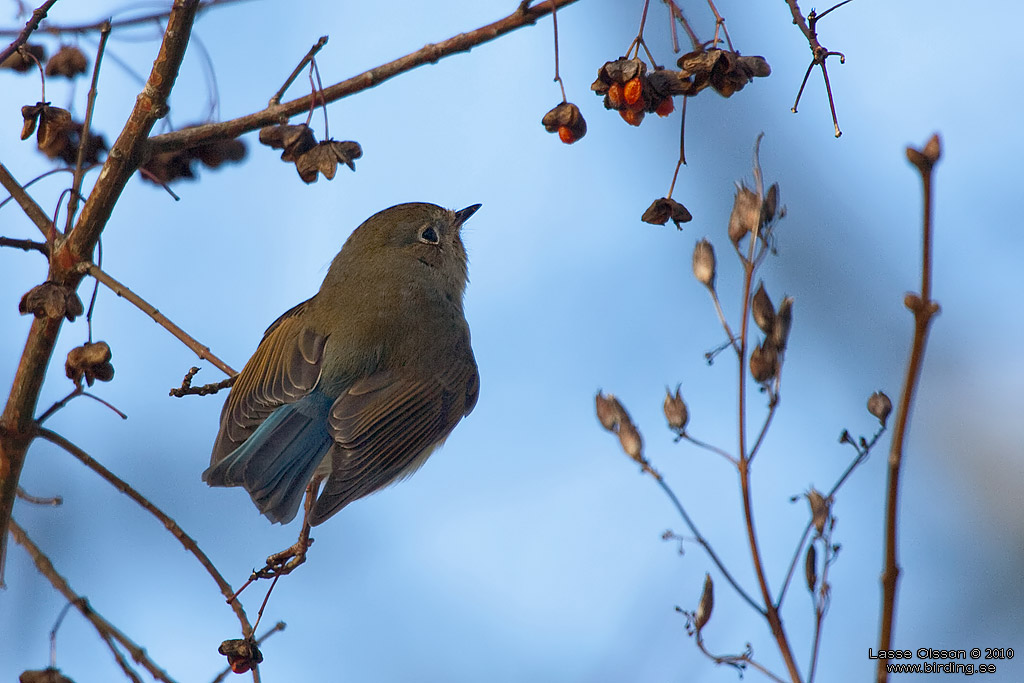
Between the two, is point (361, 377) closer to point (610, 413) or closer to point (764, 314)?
point (610, 413)

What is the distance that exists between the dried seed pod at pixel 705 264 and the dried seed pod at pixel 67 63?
88.6 inches

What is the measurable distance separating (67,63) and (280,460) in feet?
4.86

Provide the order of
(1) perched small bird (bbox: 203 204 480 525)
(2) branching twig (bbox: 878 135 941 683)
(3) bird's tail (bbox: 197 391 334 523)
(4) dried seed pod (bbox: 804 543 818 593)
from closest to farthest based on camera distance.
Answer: (2) branching twig (bbox: 878 135 941 683), (4) dried seed pod (bbox: 804 543 818 593), (3) bird's tail (bbox: 197 391 334 523), (1) perched small bird (bbox: 203 204 480 525)

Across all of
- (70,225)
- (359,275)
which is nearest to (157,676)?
(70,225)

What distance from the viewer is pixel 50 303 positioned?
261 cm

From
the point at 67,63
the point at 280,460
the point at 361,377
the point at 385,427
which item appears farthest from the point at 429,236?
the point at 67,63

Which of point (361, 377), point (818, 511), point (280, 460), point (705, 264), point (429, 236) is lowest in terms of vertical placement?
point (818, 511)

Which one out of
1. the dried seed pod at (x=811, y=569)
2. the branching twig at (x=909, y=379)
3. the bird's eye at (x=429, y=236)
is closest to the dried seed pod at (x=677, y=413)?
the dried seed pod at (x=811, y=569)

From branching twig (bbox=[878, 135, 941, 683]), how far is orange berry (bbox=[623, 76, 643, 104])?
1.54 m

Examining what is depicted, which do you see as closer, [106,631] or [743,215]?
[743,215]

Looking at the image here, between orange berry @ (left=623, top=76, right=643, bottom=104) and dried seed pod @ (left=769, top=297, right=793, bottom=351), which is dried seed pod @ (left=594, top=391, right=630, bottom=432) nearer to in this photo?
dried seed pod @ (left=769, top=297, right=793, bottom=351)

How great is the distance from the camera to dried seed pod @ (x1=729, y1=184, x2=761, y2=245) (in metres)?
1.98

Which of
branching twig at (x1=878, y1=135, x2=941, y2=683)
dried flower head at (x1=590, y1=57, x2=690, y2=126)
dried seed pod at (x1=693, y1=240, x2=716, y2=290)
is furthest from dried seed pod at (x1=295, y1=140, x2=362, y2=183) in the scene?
branching twig at (x1=878, y1=135, x2=941, y2=683)

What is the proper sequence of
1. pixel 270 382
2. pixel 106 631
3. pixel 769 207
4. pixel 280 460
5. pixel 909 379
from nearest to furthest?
1. pixel 909 379
2. pixel 769 207
3. pixel 106 631
4. pixel 280 460
5. pixel 270 382
